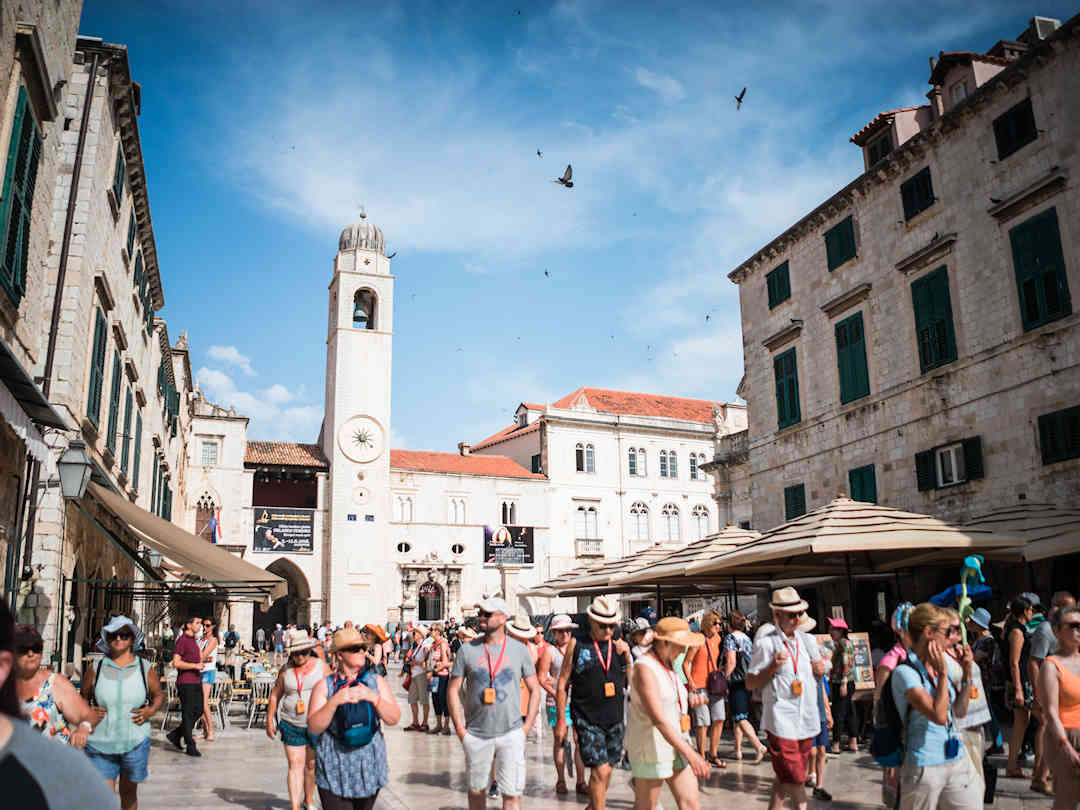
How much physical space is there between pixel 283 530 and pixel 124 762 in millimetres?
37556

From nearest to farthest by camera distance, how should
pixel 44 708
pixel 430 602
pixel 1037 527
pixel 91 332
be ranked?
pixel 44 708
pixel 1037 527
pixel 91 332
pixel 430 602

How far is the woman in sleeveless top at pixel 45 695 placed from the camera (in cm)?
446

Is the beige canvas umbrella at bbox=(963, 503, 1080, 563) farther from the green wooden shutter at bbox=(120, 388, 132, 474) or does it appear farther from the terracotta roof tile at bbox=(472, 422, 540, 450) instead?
the terracotta roof tile at bbox=(472, 422, 540, 450)

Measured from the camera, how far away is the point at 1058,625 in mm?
5320

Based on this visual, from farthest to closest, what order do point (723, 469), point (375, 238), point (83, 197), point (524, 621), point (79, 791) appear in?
point (375, 238) → point (723, 469) → point (83, 197) → point (524, 621) → point (79, 791)

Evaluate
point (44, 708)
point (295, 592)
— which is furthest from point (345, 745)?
point (295, 592)

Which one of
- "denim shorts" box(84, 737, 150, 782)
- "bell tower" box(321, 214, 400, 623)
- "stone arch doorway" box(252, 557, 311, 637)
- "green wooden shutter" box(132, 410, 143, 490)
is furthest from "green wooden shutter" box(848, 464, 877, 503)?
"stone arch doorway" box(252, 557, 311, 637)

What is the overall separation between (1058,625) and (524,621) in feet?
14.1

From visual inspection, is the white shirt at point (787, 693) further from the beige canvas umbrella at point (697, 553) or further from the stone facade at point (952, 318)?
the stone facade at point (952, 318)

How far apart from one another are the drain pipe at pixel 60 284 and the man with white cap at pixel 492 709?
23.7 feet

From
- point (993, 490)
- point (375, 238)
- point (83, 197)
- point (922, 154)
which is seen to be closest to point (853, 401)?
point (993, 490)

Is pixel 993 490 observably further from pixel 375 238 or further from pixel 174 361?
pixel 375 238

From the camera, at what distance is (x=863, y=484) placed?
17.9 metres

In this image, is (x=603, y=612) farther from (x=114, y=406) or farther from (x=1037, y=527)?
(x=114, y=406)
